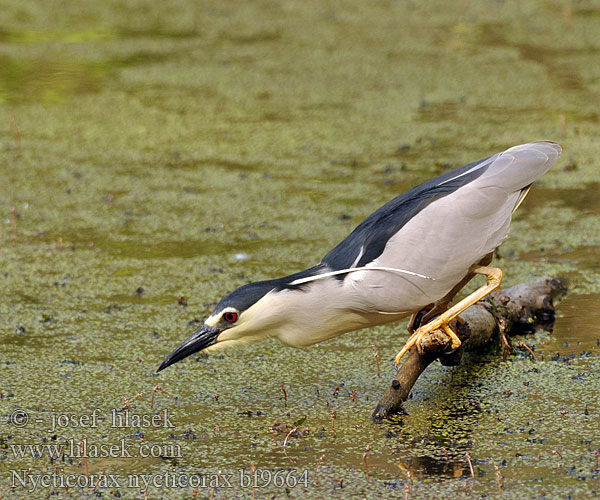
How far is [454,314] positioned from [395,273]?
0.24 metres

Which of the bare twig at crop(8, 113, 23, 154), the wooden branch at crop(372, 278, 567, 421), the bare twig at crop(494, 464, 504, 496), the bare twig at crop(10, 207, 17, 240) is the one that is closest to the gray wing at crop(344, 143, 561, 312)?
the wooden branch at crop(372, 278, 567, 421)

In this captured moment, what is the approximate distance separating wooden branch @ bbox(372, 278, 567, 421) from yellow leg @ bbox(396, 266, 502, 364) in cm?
3

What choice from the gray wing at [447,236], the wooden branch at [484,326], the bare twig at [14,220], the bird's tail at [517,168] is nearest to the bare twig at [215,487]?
the wooden branch at [484,326]

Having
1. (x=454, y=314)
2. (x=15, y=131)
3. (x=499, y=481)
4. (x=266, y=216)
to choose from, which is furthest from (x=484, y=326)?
(x=15, y=131)

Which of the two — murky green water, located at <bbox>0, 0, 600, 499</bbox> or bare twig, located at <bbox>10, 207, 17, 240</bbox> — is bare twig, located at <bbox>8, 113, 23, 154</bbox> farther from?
bare twig, located at <bbox>10, 207, 17, 240</bbox>

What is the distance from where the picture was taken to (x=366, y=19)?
29.0 ft

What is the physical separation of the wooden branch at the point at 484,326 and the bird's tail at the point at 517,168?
A: 1.64ft

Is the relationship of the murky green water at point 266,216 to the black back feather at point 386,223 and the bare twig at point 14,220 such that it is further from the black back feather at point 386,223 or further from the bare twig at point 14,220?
the black back feather at point 386,223

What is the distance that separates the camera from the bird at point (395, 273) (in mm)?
3105

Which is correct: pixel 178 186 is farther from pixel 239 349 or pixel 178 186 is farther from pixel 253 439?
pixel 253 439

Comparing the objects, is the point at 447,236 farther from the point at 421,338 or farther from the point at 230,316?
the point at 230,316

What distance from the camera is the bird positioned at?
3.11 meters

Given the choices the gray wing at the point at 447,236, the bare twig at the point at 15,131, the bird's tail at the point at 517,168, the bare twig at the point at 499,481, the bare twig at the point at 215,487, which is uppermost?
the bird's tail at the point at 517,168

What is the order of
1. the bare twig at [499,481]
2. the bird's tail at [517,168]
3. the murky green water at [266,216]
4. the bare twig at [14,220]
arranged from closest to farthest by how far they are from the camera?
the bare twig at [499,481] → the murky green water at [266,216] → the bird's tail at [517,168] → the bare twig at [14,220]
